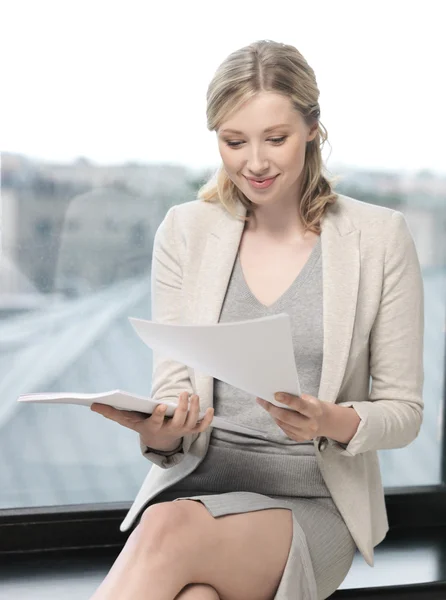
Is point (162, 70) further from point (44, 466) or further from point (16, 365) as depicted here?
point (44, 466)

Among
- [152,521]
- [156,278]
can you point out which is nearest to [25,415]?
[156,278]

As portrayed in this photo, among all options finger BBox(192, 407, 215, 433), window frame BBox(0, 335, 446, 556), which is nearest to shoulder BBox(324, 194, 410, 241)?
finger BBox(192, 407, 215, 433)

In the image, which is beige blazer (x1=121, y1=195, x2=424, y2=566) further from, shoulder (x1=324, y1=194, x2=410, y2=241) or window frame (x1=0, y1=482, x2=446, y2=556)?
window frame (x1=0, y1=482, x2=446, y2=556)

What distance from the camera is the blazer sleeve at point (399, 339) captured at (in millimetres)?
1711

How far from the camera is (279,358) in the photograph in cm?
128

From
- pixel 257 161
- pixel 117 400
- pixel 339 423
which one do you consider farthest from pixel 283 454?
pixel 257 161

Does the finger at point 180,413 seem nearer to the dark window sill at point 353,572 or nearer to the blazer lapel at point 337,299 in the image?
the blazer lapel at point 337,299

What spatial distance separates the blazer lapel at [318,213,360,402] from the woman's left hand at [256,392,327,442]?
0.47 ft

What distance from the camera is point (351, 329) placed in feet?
5.52

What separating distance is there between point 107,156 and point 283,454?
36.8 inches

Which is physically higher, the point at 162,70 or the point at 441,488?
the point at 162,70

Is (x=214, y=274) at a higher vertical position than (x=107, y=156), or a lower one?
lower

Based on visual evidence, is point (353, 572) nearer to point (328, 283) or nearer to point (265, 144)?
point (328, 283)

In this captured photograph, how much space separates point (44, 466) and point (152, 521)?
934 millimetres
